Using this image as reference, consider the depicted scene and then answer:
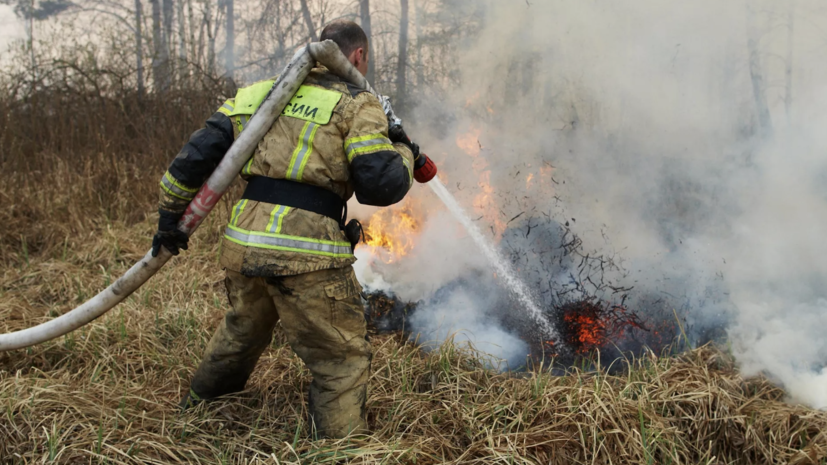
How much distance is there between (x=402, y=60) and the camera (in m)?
7.53

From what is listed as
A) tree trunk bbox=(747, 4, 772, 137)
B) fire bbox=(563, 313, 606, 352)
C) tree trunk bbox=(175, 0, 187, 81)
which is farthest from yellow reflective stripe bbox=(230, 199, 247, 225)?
tree trunk bbox=(175, 0, 187, 81)

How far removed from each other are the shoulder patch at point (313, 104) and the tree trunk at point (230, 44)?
6308mm

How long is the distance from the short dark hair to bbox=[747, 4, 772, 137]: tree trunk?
519 centimetres

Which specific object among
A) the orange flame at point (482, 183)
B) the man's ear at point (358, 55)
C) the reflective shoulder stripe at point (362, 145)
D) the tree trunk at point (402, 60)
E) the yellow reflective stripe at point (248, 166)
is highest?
the man's ear at point (358, 55)

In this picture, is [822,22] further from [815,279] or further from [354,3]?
[354,3]

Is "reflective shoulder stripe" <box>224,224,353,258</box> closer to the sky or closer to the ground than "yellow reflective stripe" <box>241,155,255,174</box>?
closer to the ground

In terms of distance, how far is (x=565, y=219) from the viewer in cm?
512

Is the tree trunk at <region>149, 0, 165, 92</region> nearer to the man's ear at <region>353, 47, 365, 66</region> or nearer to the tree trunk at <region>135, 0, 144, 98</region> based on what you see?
the tree trunk at <region>135, 0, 144, 98</region>

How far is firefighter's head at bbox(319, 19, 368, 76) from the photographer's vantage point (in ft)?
8.69

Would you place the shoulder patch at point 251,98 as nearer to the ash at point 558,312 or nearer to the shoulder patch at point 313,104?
the shoulder patch at point 313,104

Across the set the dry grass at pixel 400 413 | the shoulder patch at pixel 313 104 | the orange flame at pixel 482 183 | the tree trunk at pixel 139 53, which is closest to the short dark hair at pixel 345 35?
the shoulder patch at pixel 313 104

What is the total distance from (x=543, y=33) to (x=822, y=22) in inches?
118

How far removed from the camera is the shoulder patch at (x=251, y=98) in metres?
2.53

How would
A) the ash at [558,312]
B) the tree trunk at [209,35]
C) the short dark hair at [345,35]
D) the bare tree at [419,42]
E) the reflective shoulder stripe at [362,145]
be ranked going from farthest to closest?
the tree trunk at [209,35], the bare tree at [419,42], the ash at [558,312], the short dark hair at [345,35], the reflective shoulder stripe at [362,145]
